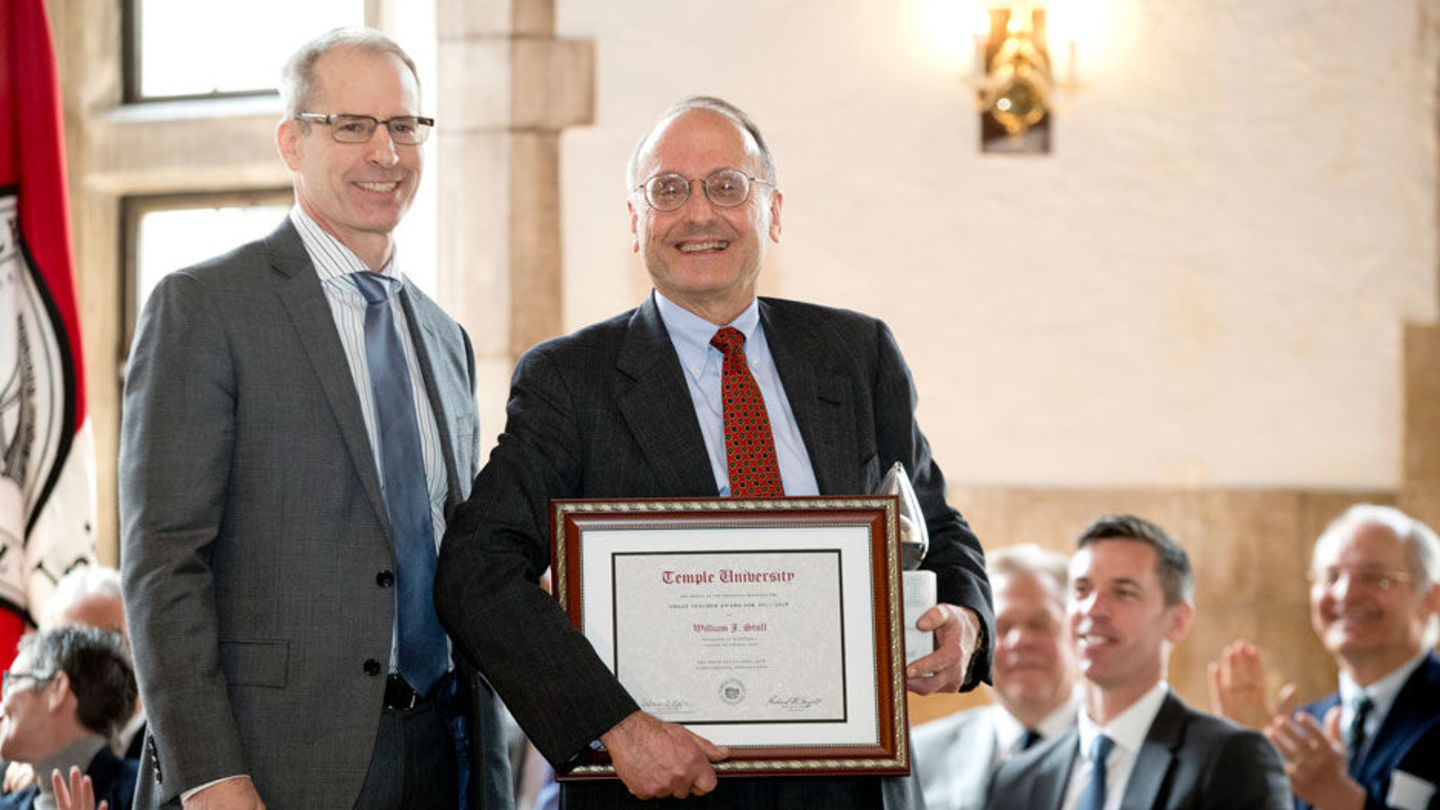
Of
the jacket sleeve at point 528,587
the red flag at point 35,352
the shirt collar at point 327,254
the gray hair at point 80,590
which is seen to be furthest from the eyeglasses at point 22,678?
the jacket sleeve at point 528,587

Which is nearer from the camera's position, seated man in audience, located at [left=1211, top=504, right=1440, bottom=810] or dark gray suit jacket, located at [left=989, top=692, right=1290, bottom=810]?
dark gray suit jacket, located at [left=989, top=692, right=1290, bottom=810]

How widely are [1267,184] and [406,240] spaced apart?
115 inches

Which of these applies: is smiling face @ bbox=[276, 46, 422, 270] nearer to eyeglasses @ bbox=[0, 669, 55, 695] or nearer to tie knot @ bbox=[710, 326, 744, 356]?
tie knot @ bbox=[710, 326, 744, 356]

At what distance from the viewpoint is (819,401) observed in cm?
263

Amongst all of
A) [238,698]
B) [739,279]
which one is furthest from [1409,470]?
[238,698]

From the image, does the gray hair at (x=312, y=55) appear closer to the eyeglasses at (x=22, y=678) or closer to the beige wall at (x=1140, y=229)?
the eyeglasses at (x=22, y=678)

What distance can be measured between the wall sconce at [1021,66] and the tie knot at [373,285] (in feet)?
11.2

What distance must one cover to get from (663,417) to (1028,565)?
2.69 m

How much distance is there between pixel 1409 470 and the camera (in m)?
5.80

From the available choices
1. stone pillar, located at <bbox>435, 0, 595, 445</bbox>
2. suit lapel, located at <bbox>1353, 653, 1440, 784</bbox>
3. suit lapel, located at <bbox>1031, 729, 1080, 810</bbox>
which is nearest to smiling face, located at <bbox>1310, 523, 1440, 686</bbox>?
suit lapel, located at <bbox>1353, 653, 1440, 784</bbox>

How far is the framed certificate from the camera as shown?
7.84 ft

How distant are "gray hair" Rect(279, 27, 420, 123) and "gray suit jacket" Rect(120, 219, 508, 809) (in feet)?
1.08

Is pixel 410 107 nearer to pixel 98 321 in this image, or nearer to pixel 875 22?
pixel 875 22

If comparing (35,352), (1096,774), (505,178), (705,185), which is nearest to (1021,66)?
(505,178)
